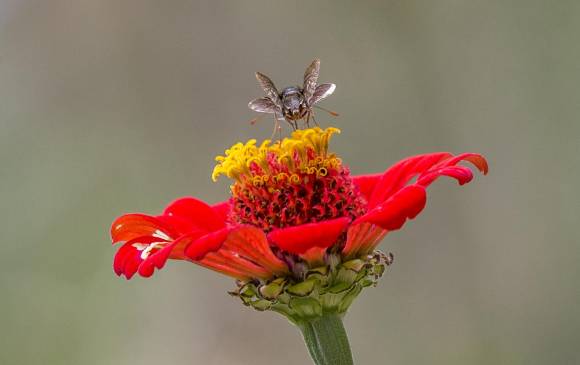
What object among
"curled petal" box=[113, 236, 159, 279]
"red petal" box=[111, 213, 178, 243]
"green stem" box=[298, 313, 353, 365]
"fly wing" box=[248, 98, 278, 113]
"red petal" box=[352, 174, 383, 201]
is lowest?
"green stem" box=[298, 313, 353, 365]

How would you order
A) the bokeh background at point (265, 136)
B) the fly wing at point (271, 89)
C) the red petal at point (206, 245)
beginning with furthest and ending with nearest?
the bokeh background at point (265, 136)
the fly wing at point (271, 89)
the red petal at point (206, 245)

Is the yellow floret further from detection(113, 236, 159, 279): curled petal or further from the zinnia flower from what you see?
detection(113, 236, 159, 279): curled petal

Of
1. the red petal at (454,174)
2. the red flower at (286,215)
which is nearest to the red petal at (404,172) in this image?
the red flower at (286,215)

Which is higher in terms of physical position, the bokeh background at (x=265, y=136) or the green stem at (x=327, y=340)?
→ the bokeh background at (x=265, y=136)

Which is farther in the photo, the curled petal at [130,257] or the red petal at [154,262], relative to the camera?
the curled petal at [130,257]

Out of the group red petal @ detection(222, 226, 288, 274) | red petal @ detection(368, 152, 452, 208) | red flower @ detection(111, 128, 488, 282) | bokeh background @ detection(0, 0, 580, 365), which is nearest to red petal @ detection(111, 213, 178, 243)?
red flower @ detection(111, 128, 488, 282)

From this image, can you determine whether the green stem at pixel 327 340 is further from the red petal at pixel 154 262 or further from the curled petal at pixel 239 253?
the red petal at pixel 154 262

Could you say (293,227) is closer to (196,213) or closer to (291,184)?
(291,184)
